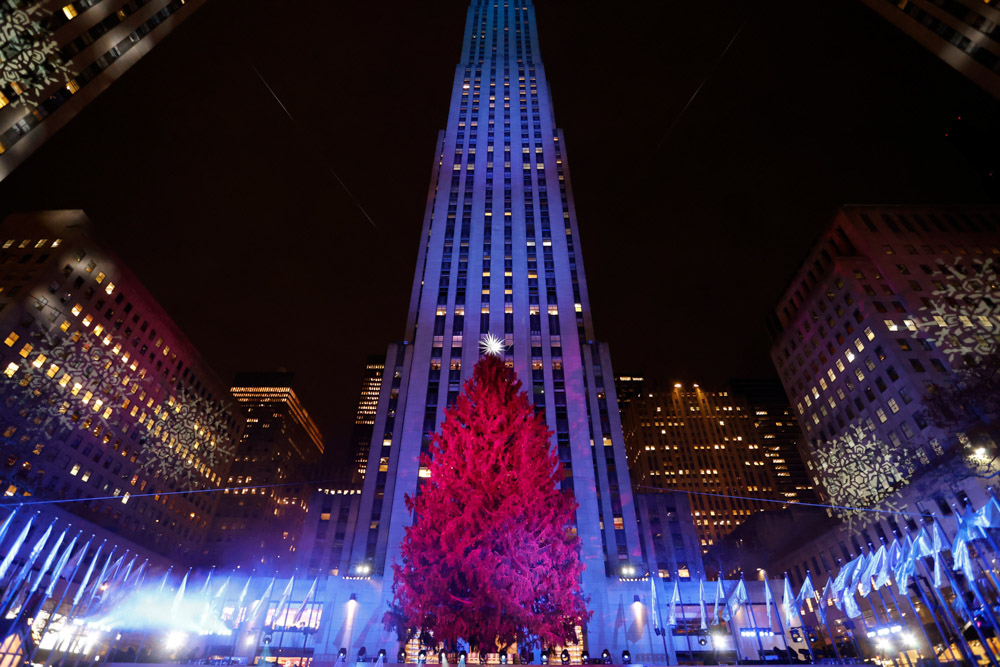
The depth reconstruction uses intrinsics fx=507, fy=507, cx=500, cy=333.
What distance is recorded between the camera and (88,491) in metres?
67.7

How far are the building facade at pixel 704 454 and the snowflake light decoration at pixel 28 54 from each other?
398 feet

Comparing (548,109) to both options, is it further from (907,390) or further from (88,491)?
(88,491)

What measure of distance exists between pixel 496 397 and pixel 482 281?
3738cm

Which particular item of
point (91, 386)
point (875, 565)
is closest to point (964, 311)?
point (875, 565)

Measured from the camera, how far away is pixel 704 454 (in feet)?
423

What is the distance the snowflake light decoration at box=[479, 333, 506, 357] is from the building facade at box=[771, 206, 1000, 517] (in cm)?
4341

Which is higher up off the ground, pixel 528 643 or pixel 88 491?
pixel 88 491

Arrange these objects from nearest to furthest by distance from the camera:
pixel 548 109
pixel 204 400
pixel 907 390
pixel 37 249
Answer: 1. pixel 907 390
2. pixel 37 249
3. pixel 548 109
4. pixel 204 400

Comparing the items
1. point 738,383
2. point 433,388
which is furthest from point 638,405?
point 433,388

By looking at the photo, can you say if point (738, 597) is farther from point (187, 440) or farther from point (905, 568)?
point (187, 440)

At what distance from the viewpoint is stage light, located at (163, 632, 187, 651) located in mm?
Answer: 49938

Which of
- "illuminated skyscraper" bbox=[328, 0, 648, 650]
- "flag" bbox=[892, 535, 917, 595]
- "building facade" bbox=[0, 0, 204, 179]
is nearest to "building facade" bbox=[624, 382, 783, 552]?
"illuminated skyscraper" bbox=[328, 0, 648, 650]

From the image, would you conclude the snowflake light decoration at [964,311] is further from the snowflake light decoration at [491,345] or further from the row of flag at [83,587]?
the row of flag at [83,587]

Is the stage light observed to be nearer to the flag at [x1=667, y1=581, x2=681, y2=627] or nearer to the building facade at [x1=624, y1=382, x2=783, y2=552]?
the flag at [x1=667, y1=581, x2=681, y2=627]
